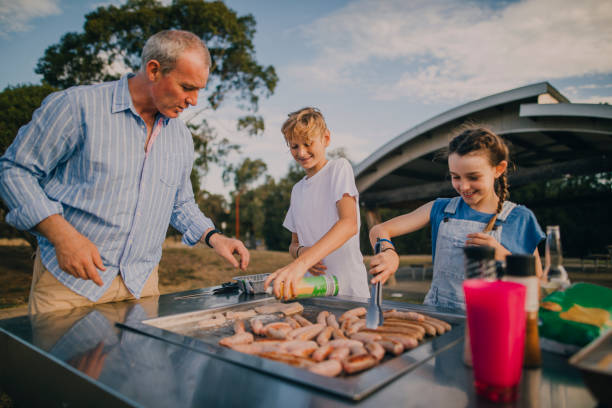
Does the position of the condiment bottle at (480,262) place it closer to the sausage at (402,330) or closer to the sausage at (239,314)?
the sausage at (402,330)

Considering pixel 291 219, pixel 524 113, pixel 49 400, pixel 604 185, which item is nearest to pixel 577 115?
pixel 524 113

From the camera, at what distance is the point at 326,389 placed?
903 mm

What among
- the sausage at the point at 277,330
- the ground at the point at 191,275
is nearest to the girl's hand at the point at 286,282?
the sausage at the point at 277,330

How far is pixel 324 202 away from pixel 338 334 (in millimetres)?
1112

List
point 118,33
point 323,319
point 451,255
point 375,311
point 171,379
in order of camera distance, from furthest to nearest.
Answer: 1. point 118,33
2. point 451,255
3. point 323,319
4. point 375,311
5. point 171,379

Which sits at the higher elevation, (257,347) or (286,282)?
(286,282)

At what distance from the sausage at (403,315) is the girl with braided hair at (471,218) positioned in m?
0.25

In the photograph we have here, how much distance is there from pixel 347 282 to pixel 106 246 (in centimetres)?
147

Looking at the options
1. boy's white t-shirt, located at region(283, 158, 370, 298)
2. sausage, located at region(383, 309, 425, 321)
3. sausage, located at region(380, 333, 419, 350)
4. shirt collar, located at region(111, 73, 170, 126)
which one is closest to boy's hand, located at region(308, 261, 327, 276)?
boy's white t-shirt, located at region(283, 158, 370, 298)

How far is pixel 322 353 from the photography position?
127 centimetres

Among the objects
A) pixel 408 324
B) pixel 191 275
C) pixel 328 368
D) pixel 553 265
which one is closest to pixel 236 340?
pixel 328 368

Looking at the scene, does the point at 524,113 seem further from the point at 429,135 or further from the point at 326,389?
the point at 326,389

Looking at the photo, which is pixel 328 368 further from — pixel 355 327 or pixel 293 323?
pixel 293 323

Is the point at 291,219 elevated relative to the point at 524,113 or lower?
lower
